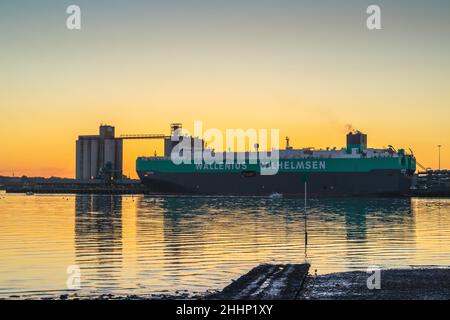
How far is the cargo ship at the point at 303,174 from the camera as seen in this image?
124 m

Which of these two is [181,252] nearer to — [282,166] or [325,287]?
[325,287]

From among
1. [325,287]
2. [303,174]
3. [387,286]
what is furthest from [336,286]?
[303,174]

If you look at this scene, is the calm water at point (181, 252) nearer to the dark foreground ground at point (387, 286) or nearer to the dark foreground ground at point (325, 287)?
the dark foreground ground at point (325, 287)

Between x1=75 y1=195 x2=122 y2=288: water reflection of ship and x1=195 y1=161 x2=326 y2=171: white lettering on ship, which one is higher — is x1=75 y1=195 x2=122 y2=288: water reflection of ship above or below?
below

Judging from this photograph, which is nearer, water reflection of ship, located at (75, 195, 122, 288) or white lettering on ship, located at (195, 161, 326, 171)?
water reflection of ship, located at (75, 195, 122, 288)

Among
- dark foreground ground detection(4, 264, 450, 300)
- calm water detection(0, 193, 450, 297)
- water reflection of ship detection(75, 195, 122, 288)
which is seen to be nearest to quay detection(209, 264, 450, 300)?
dark foreground ground detection(4, 264, 450, 300)

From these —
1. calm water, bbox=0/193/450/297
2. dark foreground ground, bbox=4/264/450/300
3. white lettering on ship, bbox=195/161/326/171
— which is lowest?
calm water, bbox=0/193/450/297

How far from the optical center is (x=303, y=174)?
402ft

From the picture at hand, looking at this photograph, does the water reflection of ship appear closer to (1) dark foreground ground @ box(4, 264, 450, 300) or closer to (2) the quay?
(1) dark foreground ground @ box(4, 264, 450, 300)

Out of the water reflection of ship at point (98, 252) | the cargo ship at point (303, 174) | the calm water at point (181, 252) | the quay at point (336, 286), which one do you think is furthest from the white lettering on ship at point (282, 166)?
the quay at point (336, 286)

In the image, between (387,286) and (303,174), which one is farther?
(303,174)

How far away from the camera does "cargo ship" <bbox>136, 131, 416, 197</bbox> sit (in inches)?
4867

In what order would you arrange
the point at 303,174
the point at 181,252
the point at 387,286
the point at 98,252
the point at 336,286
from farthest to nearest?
1. the point at 303,174
2. the point at 98,252
3. the point at 181,252
4. the point at 336,286
5. the point at 387,286
